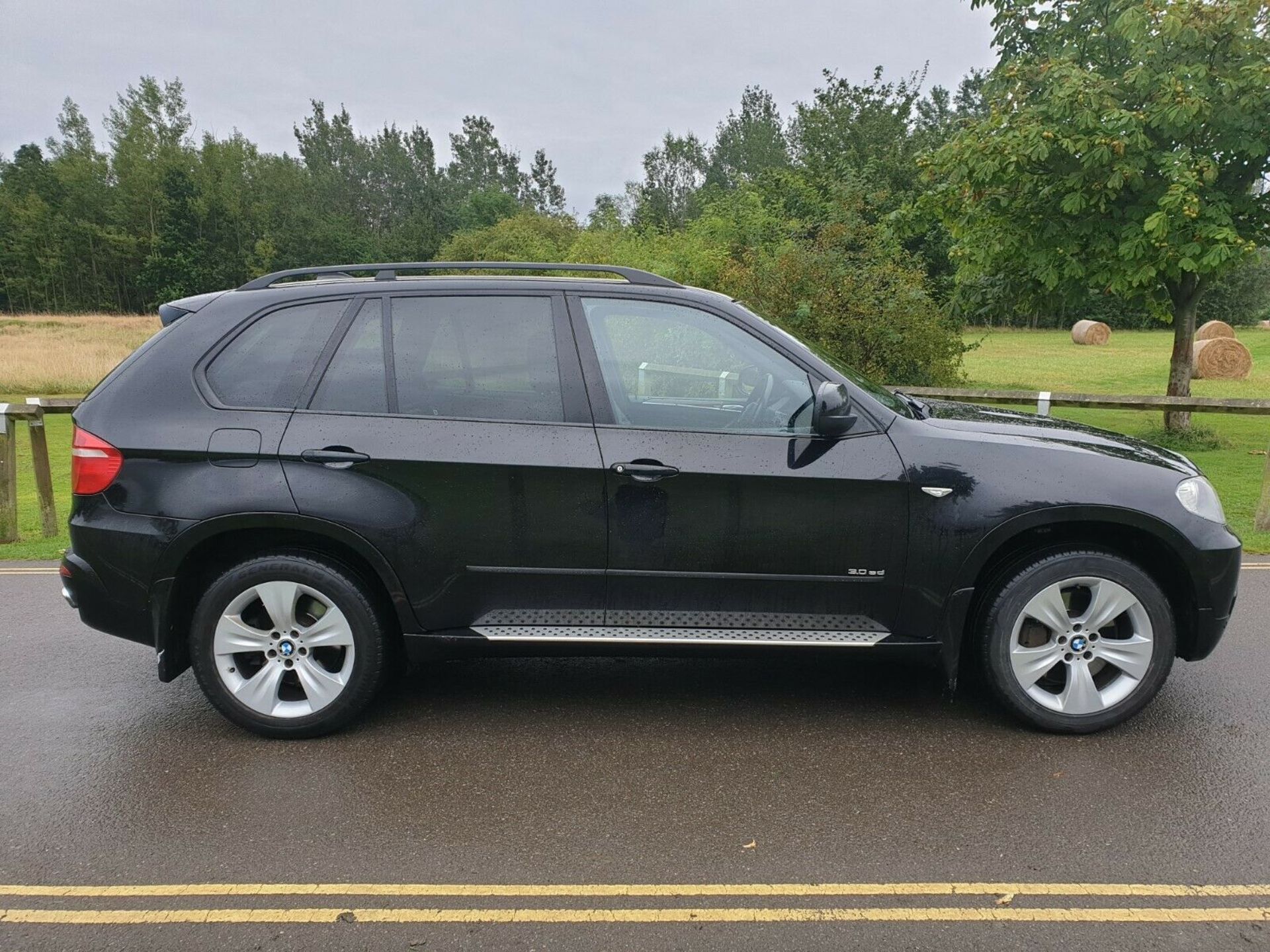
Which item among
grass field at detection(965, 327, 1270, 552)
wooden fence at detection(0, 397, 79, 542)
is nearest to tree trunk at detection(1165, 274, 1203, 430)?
grass field at detection(965, 327, 1270, 552)

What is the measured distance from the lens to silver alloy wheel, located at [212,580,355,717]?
153 inches

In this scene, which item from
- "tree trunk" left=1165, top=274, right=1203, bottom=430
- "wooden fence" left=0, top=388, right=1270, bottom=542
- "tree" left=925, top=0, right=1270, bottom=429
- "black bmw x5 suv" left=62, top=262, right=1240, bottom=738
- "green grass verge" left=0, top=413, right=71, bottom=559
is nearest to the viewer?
"black bmw x5 suv" left=62, top=262, right=1240, bottom=738

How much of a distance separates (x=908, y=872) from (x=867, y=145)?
31.4 m

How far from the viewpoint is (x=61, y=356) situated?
982 inches

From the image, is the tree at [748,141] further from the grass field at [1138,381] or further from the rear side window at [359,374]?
the rear side window at [359,374]

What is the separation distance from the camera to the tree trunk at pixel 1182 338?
1312 centimetres

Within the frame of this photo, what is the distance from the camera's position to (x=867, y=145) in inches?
1224

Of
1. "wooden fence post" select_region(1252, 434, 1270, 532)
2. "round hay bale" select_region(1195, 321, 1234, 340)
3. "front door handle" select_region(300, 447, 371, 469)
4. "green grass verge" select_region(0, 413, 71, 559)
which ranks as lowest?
"green grass verge" select_region(0, 413, 71, 559)

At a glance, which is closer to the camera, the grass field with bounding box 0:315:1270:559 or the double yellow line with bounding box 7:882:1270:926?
the double yellow line with bounding box 7:882:1270:926

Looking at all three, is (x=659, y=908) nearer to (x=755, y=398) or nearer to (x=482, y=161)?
(x=755, y=398)

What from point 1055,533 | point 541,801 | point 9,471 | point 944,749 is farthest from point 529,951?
point 9,471

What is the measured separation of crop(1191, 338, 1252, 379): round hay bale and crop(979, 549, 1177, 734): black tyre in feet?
82.5

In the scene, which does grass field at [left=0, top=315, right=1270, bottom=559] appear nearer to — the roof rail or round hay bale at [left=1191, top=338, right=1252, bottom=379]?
round hay bale at [left=1191, top=338, right=1252, bottom=379]

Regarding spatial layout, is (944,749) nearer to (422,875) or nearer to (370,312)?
(422,875)
